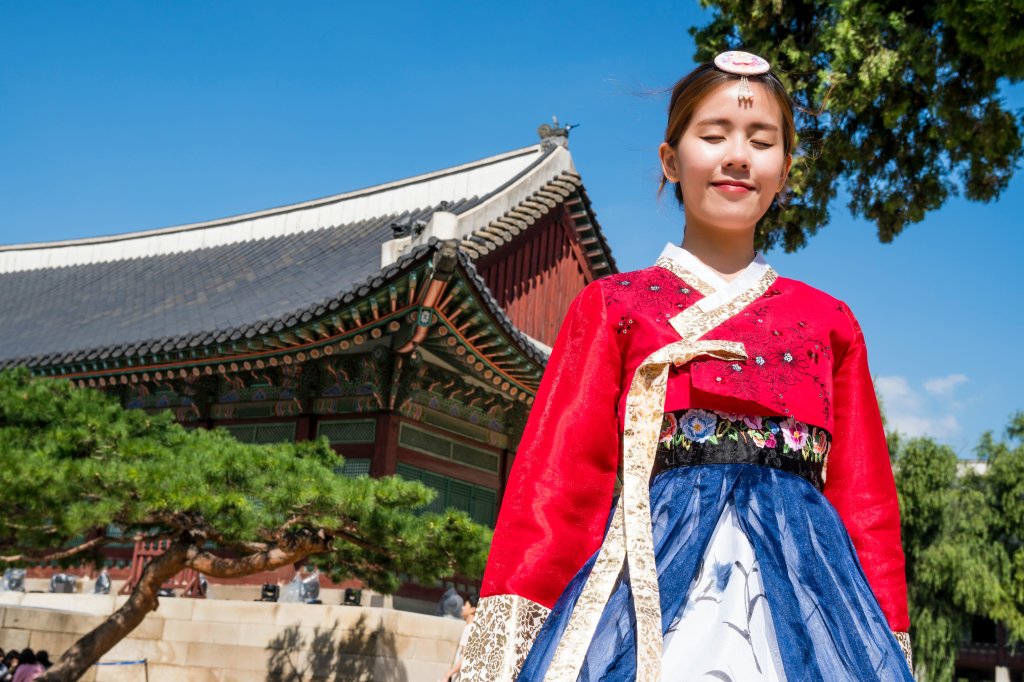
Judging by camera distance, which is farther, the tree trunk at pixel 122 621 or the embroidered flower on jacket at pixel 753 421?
the tree trunk at pixel 122 621

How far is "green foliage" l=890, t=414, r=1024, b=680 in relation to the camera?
19.2m

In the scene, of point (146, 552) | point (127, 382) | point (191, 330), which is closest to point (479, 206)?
point (191, 330)

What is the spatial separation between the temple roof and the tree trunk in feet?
8.64

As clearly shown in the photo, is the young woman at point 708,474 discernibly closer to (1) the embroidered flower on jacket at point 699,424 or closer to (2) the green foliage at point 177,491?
(1) the embroidered flower on jacket at point 699,424

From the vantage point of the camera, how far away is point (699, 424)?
211cm

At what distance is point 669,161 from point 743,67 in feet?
0.95

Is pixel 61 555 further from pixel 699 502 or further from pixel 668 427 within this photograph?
pixel 699 502

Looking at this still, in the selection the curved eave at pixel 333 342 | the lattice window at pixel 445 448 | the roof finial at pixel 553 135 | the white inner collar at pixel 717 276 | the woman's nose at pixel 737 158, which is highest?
the roof finial at pixel 553 135

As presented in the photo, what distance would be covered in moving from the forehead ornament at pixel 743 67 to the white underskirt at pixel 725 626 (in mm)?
1006

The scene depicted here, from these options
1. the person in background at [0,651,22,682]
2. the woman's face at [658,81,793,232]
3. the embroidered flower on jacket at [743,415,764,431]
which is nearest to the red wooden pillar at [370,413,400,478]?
the person in background at [0,651,22,682]

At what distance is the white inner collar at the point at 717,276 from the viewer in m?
2.24

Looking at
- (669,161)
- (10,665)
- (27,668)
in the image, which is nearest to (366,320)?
(27,668)

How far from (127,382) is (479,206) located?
4847mm

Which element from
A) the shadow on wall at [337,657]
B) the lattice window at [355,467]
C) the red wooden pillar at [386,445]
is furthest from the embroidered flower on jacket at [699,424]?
the lattice window at [355,467]
